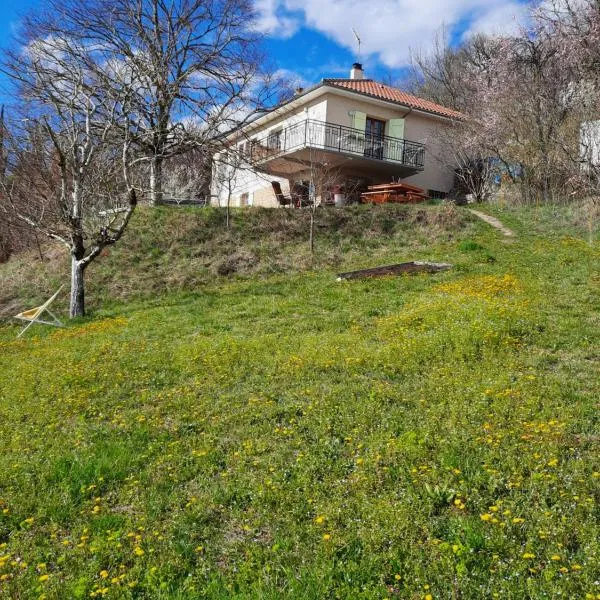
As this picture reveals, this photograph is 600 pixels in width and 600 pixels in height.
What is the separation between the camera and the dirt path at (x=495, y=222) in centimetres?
1835

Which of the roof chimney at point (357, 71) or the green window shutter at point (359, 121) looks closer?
the green window shutter at point (359, 121)

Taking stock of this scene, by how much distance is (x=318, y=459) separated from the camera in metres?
4.89

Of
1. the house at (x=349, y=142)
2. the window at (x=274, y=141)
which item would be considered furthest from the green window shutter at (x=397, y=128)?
the window at (x=274, y=141)

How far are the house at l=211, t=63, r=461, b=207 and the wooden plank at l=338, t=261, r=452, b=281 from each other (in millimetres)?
8674

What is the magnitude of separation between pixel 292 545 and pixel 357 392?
283cm

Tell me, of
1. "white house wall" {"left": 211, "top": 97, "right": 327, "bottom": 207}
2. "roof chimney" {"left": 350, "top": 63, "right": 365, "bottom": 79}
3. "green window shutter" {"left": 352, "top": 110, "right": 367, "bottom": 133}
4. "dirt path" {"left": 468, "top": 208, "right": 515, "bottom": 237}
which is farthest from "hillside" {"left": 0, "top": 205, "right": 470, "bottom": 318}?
"roof chimney" {"left": 350, "top": 63, "right": 365, "bottom": 79}

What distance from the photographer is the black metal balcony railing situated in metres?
24.9

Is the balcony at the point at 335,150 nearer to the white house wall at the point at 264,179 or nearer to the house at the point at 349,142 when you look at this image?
the house at the point at 349,142

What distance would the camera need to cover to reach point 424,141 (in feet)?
92.4

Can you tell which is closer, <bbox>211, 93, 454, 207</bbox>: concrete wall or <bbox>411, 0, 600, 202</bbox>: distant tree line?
<bbox>411, 0, 600, 202</bbox>: distant tree line

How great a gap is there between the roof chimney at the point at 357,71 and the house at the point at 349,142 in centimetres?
260

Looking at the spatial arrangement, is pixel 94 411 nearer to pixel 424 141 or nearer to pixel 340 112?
pixel 340 112

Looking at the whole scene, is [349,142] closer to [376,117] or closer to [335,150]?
[335,150]

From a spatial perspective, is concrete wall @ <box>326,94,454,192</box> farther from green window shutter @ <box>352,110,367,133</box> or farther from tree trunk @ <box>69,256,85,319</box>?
tree trunk @ <box>69,256,85,319</box>
